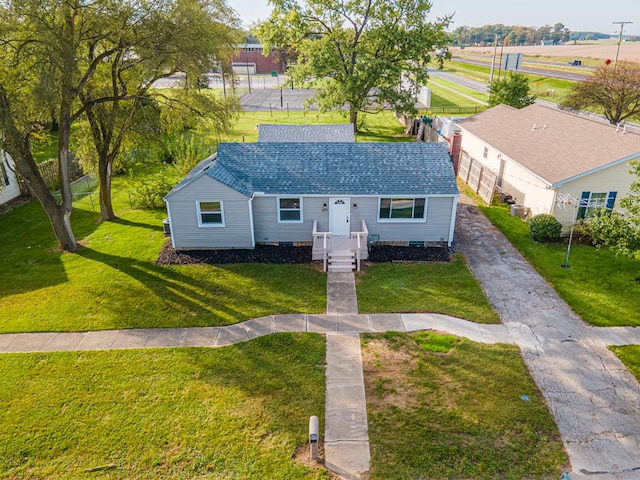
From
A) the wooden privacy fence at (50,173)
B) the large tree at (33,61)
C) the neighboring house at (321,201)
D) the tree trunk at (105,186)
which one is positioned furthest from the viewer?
the wooden privacy fence at (50,173)

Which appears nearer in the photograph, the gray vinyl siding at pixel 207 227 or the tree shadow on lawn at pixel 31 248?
the tree shadow on lawn at pixel 31 248

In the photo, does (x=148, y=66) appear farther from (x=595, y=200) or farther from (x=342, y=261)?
(x=595, y=200)

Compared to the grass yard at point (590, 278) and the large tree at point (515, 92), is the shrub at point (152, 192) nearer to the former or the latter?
the grass yard at point (590, 278)

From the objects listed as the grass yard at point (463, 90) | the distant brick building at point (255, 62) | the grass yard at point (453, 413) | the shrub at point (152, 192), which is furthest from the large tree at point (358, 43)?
the distant brick building at point (255, 62)

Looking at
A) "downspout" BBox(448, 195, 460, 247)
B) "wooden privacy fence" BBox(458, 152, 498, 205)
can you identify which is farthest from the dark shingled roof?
"wooden privacy fence" BBox(458, 152, 498, 205)

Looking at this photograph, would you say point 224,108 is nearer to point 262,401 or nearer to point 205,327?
point 205,327

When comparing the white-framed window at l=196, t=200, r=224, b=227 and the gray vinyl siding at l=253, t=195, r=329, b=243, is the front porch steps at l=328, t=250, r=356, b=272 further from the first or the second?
the white-framed window at l=196, t=200, r=224, b=227
